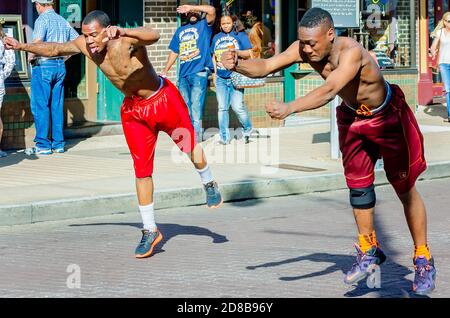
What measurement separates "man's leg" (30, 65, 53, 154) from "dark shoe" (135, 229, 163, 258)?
6.18 m

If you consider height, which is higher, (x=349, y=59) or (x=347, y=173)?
(x=349, y=59)

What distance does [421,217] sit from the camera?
24.7ft

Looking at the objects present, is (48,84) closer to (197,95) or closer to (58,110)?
(58,110)

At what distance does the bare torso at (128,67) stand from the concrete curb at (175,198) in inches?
85.1

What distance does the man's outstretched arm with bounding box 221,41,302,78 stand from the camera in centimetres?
732

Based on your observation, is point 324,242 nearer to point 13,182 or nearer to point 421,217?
point 421,217

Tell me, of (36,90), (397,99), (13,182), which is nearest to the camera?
(397,99)

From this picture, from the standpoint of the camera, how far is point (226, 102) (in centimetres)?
1616

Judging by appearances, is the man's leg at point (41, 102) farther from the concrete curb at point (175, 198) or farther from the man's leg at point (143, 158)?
the man's leg at point (143, 158)

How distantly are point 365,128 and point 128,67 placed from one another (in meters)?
2.39

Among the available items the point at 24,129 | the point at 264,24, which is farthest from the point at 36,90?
the point at 264,24

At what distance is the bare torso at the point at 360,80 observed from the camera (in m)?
7.32

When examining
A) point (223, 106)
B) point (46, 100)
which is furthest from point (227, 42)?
point (46, 100)

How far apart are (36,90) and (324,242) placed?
6.58m
